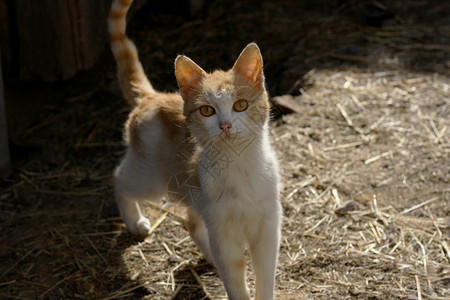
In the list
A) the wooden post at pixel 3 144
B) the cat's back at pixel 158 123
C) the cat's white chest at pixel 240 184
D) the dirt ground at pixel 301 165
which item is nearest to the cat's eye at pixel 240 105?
the cat's white chest at pixel 240 184

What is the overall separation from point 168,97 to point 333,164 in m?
1.44

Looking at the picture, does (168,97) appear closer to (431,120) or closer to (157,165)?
(157,165)

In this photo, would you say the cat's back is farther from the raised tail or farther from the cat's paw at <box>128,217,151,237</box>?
the cat's paw at <box>128,217,151,237</box>

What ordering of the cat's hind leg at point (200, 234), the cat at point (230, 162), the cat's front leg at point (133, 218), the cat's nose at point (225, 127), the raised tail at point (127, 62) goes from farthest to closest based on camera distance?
1. the cat's front leg at point (133, 218)
2. the raised tail at point (127, 62)
3. the cat's hind leg at point (200, 234)
4. the cat at point (230, 162)
5. the cat's nose at point (225, 127)

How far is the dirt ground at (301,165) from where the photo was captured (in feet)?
12.1

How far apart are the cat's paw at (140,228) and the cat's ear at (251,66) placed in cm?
143

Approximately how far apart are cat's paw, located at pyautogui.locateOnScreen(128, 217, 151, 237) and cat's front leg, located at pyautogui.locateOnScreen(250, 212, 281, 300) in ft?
3.53

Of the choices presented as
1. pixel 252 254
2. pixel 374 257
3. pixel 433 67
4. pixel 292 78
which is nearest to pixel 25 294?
pixel 252 254

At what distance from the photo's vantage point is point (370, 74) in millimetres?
5621

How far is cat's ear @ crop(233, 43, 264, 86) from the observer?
3057 mm

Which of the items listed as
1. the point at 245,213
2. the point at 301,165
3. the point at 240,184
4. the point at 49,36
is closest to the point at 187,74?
the point at 240,184

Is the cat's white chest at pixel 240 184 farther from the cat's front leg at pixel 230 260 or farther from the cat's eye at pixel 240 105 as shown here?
the cat's eye at pixel 240 105

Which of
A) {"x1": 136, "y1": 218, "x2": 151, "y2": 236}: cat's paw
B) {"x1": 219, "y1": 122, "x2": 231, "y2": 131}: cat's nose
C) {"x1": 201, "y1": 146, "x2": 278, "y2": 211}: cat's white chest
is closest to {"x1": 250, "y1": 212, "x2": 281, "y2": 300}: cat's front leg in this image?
{"x1": 201, "y1": 146, "x2": 278, "y2": 211}: cat's white chest

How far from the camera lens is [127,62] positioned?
4008 millimetres
